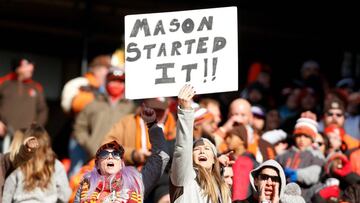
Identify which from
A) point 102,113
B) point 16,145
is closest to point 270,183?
point 16,145

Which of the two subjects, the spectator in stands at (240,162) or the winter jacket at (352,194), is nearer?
the spectator in stands at (240,162)

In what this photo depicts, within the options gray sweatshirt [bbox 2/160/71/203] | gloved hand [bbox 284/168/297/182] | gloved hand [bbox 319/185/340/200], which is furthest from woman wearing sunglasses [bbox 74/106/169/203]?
gloved hand [bbox 319/185/340/200]

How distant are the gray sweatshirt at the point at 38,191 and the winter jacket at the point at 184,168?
7.29ft

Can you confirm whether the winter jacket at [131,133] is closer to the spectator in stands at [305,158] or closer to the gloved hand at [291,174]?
the spectator in stands at [305,158]

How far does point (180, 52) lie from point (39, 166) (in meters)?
2.28

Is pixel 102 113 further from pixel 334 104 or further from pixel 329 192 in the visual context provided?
pixel 329 192

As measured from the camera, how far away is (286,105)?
50.0 ft

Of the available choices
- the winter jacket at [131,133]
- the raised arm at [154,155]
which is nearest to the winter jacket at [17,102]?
the winter jacket at [131,133]

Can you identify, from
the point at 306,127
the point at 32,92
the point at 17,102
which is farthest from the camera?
the point at 32,92

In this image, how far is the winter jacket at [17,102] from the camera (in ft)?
49.4

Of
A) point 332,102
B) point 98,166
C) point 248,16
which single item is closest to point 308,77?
point 332,102

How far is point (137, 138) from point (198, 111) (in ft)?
2.83

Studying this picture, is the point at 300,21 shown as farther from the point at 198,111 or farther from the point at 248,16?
the point at 198,111

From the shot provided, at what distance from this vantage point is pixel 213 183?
9.32 metres
